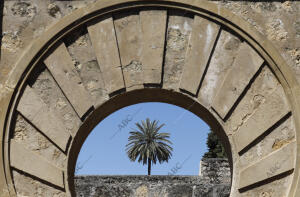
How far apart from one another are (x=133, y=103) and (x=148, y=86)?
0.50 m

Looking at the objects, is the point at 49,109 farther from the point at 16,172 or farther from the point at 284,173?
the point at 284,173

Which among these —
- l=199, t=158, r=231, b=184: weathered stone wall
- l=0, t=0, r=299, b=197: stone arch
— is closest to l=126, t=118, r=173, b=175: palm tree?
l=199, t=158, r=231, b=184: weathered stone wall

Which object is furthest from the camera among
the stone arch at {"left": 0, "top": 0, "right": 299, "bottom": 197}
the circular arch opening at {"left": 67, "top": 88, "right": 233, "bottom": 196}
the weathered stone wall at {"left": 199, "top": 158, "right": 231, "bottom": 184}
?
the weathered stone wall at {"left": 199, "top": 158, "right": 231, "bottom": 184}

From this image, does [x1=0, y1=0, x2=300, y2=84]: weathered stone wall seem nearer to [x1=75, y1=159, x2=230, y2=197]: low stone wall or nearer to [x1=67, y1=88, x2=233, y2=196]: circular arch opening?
[x1=67, y1=88, x2=233, y2=196]: circular arch opening

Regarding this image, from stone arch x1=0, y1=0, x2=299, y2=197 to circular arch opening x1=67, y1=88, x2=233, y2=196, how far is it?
1.0 inches

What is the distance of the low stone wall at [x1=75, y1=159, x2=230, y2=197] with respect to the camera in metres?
14.7

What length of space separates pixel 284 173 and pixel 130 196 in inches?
413

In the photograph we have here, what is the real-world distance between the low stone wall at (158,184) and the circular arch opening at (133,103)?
925 cm

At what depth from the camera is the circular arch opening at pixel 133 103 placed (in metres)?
5.32

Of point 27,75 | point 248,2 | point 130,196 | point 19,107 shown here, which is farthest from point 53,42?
point 130,196

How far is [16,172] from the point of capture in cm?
512

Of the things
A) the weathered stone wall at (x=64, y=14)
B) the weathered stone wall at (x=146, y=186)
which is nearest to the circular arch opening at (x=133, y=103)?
the weathered stone wall at (x=64, y=14)

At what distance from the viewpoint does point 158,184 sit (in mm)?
15570

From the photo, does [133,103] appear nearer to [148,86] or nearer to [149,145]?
[148,86]
